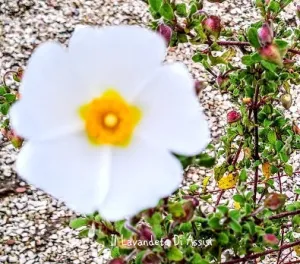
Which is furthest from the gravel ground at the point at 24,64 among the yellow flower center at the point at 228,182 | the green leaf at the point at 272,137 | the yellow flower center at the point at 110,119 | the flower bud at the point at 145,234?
the yellow flower center at the point at 110,119

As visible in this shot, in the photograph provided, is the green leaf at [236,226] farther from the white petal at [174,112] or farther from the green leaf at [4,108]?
the green leaf at [4,108]

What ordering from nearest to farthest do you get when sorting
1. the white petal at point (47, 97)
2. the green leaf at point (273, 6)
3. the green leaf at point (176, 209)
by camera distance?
the white petal at point (47, 97) < the green leaf at point (176, 209) < the green leaf at point (273, 6)

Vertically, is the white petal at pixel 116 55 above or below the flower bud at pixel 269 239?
above

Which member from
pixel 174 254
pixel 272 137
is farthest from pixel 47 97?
pixel 272 137

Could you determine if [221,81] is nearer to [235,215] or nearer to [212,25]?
[212,25]

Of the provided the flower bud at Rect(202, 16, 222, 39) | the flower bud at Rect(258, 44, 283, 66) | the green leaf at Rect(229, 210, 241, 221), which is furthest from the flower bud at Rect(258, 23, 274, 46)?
the green leaf at Rect(229, 210, 241, 221)

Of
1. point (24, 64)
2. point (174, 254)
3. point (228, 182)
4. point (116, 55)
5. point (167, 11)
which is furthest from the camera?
point (24, 64)
